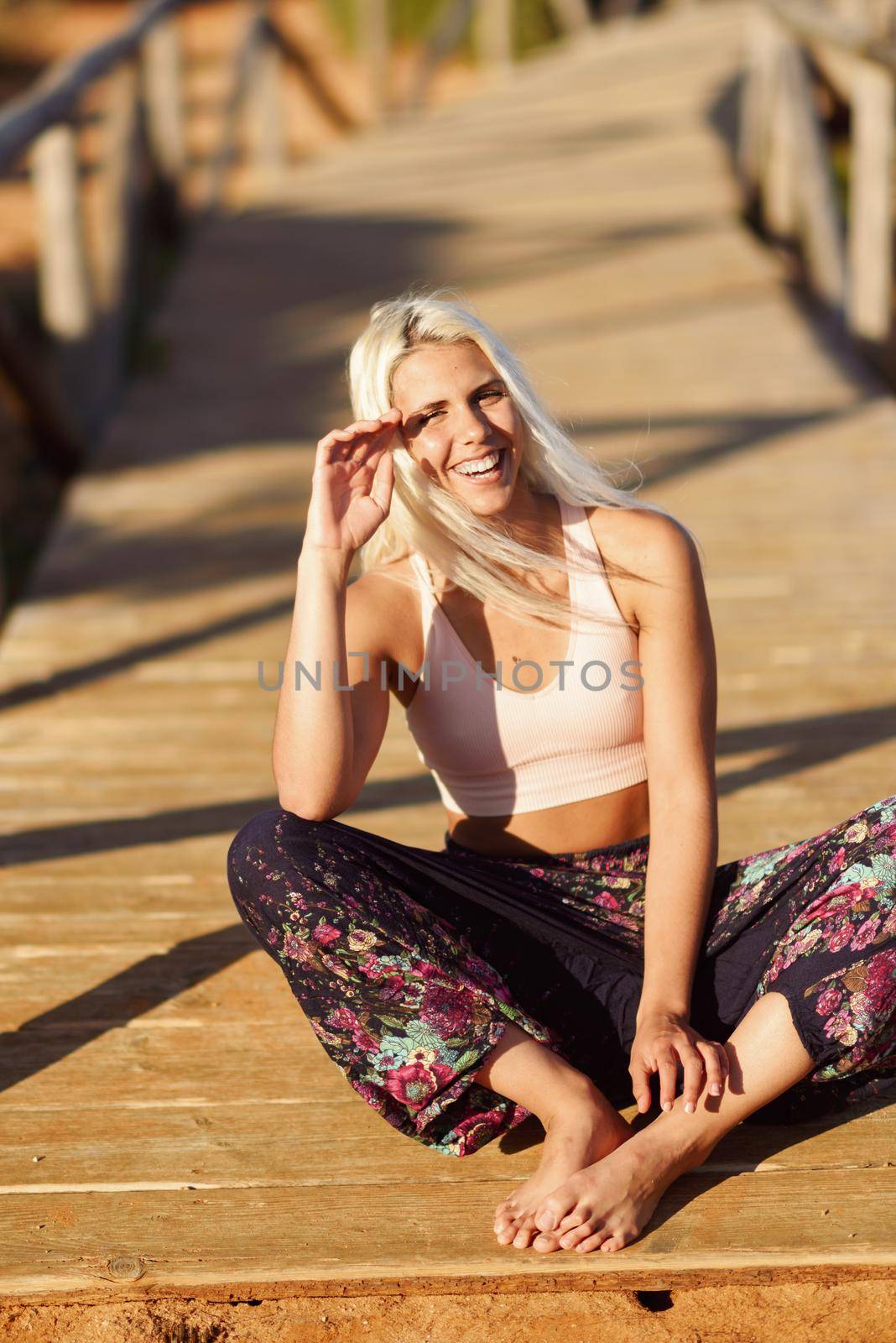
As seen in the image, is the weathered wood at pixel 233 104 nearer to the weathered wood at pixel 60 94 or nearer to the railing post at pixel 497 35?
the weathered wood at pixel 60 94

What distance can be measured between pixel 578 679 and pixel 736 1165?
2.20 ft

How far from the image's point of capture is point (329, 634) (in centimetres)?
213

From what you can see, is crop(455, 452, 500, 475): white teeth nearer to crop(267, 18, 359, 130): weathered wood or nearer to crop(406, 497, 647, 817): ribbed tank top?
crop(406, 497, 647, 817): ribbed tank top

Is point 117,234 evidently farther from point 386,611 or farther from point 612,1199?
point 612,1199

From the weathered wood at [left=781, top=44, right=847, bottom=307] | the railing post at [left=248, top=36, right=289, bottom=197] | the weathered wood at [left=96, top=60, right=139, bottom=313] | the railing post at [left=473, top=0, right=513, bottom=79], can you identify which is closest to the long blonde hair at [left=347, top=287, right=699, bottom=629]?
the weathered wood at [left=96, top=60, right=139, bottom=313]

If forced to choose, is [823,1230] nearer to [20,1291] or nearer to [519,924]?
[519,924]

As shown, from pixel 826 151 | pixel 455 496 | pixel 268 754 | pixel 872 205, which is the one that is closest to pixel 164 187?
pixel 826 151

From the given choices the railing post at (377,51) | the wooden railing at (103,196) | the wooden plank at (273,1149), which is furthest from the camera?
the railing post at (377,51)

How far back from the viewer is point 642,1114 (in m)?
2.18

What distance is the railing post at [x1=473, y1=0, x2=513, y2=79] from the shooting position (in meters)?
15.1

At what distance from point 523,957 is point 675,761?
13.2 inches

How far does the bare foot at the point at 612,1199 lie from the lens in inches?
73.7

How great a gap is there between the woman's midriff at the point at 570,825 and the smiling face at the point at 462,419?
0.44 m

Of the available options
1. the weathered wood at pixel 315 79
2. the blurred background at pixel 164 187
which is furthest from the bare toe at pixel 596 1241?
the weathered wood at pixel 315 79
